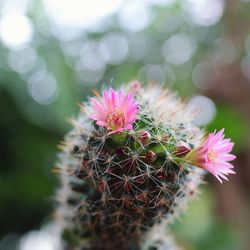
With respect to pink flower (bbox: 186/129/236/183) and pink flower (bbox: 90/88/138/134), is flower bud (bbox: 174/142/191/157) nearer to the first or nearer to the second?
pink flower (bbox: 186/129/236/183)

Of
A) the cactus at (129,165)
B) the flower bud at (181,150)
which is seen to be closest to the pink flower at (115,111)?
the cactus at (129,165)

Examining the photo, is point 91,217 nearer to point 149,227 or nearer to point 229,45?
point 149,227

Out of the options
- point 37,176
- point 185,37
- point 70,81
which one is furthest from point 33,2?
point 185,37

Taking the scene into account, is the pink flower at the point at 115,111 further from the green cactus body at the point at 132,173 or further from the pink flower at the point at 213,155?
the pink flower at the point at 213,155

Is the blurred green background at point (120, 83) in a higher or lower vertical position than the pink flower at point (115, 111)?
higher

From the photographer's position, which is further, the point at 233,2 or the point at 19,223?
the point at 233,2

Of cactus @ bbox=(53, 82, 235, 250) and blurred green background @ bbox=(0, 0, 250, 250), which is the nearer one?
cactus @ bbox=(53, 82, 235, 250)

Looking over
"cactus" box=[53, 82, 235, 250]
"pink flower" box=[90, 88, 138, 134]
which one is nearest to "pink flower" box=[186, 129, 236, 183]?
"cactus" box=[53, 82, 235, 250]
